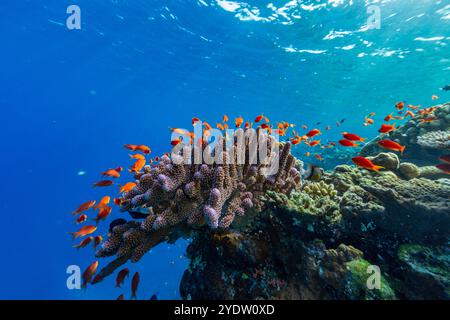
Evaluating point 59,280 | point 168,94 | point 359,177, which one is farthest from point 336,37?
point 59,280

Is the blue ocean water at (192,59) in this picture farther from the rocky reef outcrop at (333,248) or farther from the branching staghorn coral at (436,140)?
the branching staghorn coral at (436,140)

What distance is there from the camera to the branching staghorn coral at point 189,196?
125 inches

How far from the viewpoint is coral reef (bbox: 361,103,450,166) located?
6.30m

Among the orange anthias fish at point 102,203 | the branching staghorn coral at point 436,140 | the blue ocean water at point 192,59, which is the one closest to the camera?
the orange anthias fish at point 102,203

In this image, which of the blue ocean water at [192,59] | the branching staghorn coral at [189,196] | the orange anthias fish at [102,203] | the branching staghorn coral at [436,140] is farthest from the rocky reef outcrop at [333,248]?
the blue ocean water at [192,59]

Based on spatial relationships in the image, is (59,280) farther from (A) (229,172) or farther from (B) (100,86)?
(A) (229,172)

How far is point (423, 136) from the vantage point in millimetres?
6535

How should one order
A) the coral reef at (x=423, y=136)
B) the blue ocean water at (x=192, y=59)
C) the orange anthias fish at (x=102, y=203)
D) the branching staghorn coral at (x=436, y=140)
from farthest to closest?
the blue ocean water at (x=192, y=59) < the coral reef at (x=423, y=136) < the branching staghorn coral at (x=436, y=140) < the orange anthias fish at (x=102, y=203)

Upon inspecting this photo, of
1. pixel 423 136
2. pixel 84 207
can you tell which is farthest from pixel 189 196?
pixel 423 136

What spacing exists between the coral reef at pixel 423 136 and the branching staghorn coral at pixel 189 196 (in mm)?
5174

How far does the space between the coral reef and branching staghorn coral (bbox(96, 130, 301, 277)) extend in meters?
5.17

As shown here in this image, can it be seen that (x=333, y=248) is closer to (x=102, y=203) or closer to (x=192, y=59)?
(x=102, y=203)

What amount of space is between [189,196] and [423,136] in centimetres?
693

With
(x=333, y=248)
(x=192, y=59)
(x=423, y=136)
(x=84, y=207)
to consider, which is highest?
(x=192, y=59)
